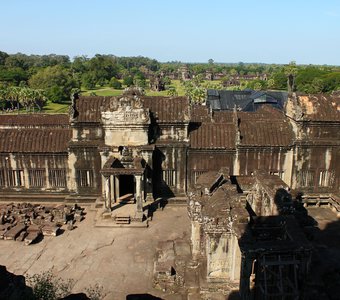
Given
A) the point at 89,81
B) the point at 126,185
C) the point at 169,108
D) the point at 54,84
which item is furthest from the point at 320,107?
the point at 89,81

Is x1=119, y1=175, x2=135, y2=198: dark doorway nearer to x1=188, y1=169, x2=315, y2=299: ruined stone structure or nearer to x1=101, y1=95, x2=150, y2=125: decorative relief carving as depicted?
x1=101, y1=95, x2=150, y2=125: decorative relief carving

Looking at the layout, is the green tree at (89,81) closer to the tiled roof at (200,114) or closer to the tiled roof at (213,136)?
the tiled roof at (200,114)

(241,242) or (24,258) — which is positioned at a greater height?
(241,242)

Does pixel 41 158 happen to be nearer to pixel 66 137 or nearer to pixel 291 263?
pixel 66 137

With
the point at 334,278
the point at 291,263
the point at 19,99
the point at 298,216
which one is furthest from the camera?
the point at 19,99

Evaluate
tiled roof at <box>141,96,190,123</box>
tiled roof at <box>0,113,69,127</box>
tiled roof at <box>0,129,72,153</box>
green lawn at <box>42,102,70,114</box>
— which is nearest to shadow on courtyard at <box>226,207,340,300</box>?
tiled roof at <box>141,96,190,123</box>

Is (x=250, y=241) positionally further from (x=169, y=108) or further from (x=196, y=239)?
(x=169, y=108)

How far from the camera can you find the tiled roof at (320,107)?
84.9ft

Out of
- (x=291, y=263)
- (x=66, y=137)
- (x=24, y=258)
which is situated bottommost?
(x=24, y=258)

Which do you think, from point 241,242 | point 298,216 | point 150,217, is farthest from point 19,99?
point 241,242

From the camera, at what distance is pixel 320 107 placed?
26391 millimetres

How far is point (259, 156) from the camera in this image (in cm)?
2595

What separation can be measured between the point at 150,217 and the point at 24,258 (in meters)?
7.98

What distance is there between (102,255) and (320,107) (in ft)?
59.0
